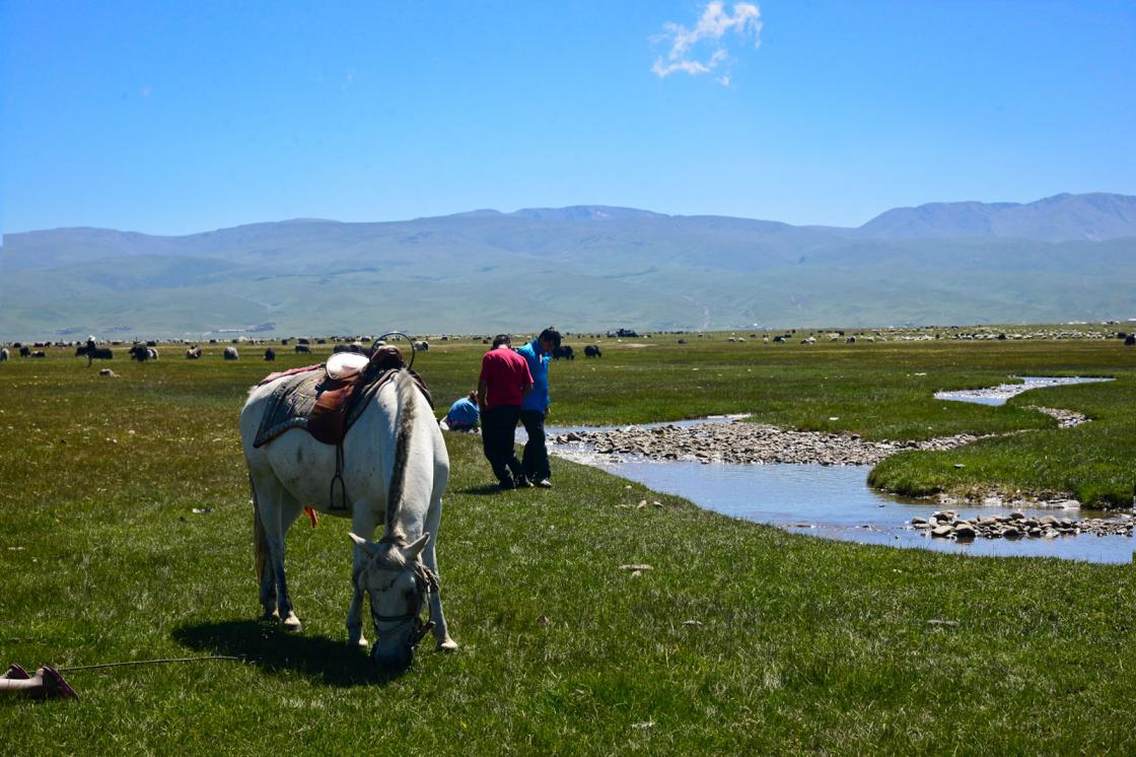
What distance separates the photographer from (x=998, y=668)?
10.7 m

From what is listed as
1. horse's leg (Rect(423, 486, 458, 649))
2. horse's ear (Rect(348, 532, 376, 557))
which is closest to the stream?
horse's leg (Rect(423, 486, 458, 649))

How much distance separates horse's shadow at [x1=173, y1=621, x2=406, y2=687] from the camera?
10625 mm

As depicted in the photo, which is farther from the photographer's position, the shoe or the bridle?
the bridle

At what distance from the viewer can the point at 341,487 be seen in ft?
39.2

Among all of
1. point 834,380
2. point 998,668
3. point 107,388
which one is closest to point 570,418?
point 834,380

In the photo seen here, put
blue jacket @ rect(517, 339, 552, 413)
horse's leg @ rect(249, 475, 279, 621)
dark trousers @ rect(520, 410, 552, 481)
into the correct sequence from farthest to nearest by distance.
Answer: dark trousers @ rect(520, 410, 552, 481)
blue jacket @ rect(517, 339, 552, 413)
horse's leg @ rect(249, 475, 279, 621)

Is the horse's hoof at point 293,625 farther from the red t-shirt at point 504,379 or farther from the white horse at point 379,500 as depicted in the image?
the red t-shirt at point 504,379

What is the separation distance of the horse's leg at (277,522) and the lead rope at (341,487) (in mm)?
1004

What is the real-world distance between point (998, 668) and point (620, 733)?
3866 mm

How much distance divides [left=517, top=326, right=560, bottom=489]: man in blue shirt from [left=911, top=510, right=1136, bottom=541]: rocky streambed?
25.8 feet

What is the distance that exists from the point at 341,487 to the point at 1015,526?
15060 millimetres

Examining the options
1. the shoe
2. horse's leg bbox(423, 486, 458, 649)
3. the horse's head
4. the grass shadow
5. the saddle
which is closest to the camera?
the shoe

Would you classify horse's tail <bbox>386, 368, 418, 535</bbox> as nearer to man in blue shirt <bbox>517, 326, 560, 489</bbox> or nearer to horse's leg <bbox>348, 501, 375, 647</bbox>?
horse's leg <bbox>348, 501, 375, 647</bbox>

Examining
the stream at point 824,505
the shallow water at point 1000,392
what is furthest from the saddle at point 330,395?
the shallow water at point 1000,392
